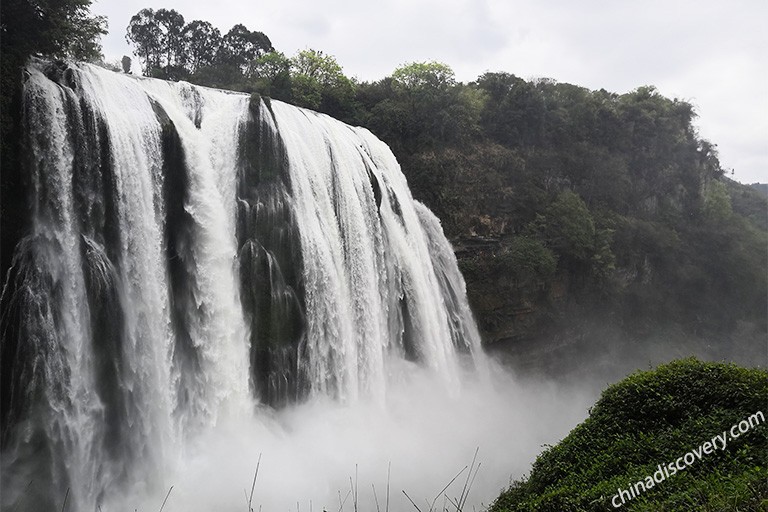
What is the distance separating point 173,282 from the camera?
11180 millimetres

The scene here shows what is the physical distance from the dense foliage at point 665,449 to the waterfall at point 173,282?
6.42 metres

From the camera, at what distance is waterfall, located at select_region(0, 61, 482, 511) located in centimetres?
879

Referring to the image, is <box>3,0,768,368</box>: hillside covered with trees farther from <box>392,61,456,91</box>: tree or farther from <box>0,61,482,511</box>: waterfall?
<box>0,61,482,511</box>: waterfall

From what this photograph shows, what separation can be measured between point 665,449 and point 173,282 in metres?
9.53

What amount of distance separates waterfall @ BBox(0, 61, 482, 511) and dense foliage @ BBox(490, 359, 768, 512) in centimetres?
642

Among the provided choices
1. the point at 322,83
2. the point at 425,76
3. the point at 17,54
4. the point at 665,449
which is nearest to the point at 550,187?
the point at 425,76

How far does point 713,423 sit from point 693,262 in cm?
2857

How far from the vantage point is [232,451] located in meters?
10.6

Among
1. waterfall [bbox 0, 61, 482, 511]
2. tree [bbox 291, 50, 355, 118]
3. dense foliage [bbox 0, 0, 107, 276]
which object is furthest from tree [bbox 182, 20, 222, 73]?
dense foliage [bbox 0, 0, 107, 276]

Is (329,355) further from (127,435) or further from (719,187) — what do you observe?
(719,187)

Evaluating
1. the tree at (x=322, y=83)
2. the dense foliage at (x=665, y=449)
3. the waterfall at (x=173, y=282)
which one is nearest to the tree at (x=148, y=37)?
the tree at (x=322, y=83)

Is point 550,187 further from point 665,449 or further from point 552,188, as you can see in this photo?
point 665,449

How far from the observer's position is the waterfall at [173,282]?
8789 millimetres

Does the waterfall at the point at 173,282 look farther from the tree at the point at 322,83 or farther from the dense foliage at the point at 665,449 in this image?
the tree at the point at 322,83
